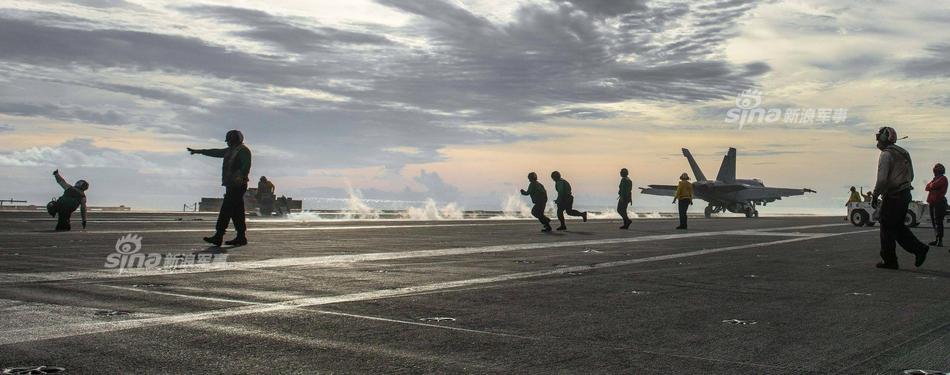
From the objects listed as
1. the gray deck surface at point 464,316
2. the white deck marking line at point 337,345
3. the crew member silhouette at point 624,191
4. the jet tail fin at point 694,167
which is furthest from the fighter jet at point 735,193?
the white deck marking line at point 337,345

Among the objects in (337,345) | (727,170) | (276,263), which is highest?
(727,170)

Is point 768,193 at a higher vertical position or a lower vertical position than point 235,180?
higher

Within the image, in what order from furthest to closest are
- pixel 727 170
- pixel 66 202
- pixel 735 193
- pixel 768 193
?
pixel 727 170 → pixel 768 193 → pixel 735 193 → pixel 66 202

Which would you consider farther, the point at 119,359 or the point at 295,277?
the point at 295,277

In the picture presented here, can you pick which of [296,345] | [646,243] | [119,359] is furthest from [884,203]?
[119,359]

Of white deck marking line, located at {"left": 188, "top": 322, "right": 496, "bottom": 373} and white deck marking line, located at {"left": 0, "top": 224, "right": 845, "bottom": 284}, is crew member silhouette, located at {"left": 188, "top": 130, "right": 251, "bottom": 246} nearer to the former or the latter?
white deck marking line, located at {"left": 0, "top": 224, "right": 845, "bottom": 284}

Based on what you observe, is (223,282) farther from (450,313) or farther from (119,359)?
(119,359)

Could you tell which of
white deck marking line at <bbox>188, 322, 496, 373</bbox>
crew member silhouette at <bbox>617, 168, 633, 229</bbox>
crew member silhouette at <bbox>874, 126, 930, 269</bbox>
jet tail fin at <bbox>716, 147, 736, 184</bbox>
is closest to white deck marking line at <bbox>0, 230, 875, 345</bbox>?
white deck marking line at <bbox>188, 322, 496, 373</bbox>

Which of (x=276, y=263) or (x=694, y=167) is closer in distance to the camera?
(x=276, y=263)

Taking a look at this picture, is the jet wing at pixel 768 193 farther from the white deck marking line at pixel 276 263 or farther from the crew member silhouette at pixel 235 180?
the crew member silhouette at pixel 235 180

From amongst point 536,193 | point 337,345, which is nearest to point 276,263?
point 337,345

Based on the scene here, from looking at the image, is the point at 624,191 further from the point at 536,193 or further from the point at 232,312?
the point at 232,312

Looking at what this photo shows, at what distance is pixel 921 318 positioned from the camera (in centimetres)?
658

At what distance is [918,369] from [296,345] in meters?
3.50
